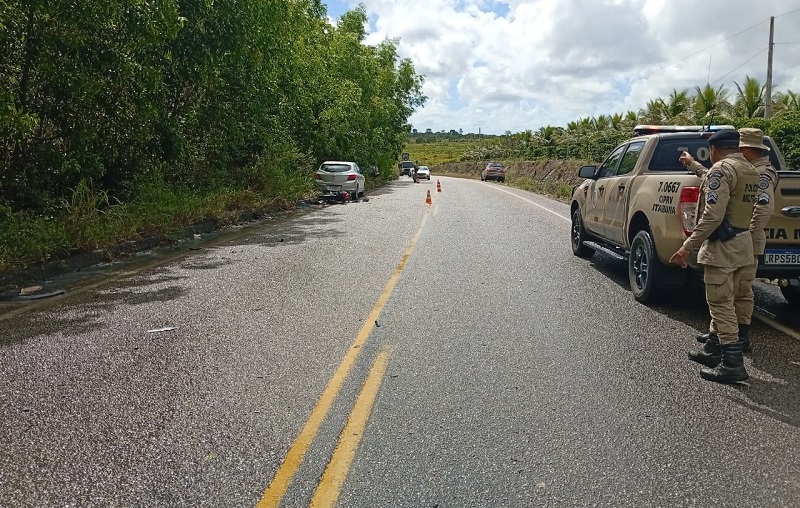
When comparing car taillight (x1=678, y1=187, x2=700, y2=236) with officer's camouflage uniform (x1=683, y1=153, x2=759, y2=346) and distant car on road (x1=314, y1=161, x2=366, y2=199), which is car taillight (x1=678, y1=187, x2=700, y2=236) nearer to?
officer's camouflage uniform (x1=683, y1=153, x2=759, y2=346)

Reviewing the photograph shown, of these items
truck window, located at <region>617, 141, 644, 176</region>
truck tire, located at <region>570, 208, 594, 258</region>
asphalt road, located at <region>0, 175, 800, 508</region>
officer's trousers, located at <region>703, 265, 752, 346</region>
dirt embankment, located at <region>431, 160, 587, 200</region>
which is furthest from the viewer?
dirt embankment, located at <region>431, 160, 587, 200</region>

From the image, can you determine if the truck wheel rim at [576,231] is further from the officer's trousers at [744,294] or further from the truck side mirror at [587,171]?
the officer's trousers at [744,294]

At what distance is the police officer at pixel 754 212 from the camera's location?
510 centimetres

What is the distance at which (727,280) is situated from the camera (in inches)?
197

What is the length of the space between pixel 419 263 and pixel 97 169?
20.1 feet

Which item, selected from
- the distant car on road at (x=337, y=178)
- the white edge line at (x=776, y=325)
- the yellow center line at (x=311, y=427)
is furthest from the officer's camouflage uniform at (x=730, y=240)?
the distant car on road at (x=337, y=178)

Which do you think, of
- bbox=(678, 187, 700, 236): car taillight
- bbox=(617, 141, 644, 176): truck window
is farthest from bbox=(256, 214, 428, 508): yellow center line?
bbox=(617, 141, 644, 176): truck window

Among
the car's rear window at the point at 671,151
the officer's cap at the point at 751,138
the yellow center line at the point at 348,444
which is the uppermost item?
the officer's cap at the point at 751,138

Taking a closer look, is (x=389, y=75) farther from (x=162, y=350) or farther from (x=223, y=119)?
(x=162, y=350)

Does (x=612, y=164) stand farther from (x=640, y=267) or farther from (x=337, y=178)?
(x=337, y=178)

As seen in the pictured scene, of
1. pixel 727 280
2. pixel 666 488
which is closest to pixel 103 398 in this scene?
pixel 666 488

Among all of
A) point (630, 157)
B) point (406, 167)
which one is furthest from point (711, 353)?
point (406, 167)

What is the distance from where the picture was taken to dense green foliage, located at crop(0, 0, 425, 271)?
366 inches

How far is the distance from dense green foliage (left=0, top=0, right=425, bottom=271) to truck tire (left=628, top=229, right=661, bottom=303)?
769 centimetres
